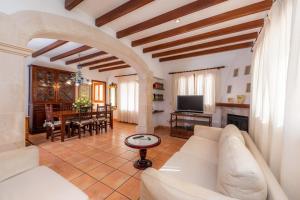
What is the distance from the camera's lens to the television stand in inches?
157

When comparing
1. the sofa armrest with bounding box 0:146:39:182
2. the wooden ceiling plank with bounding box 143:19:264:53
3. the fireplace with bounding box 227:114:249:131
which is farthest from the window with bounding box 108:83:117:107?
the sofa armrest with bounding box 0:146:39:182

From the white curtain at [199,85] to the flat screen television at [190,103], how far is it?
22 centimetres

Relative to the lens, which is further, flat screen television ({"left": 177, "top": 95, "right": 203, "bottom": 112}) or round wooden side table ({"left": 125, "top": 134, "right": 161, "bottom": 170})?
flat screen television ({"left": 177, "top": 95, "right": 203, "bottom": 112})

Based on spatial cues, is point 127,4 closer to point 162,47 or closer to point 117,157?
point 162,47

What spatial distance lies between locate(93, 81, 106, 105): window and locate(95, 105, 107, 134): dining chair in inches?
85.2

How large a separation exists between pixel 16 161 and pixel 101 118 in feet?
10.5

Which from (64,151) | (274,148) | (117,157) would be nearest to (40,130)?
(64,151)

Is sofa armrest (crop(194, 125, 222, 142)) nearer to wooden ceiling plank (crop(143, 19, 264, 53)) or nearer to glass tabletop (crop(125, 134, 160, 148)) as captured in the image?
glass tabletop (crop(125, 134, 160, 148))

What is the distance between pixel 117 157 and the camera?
276cm

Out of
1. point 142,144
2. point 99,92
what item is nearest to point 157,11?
point 142,144

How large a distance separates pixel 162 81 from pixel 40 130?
470 centimetres

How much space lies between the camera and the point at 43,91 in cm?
446

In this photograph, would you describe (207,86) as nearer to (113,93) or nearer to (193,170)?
(193,170)

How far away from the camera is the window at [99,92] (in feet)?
21.9
